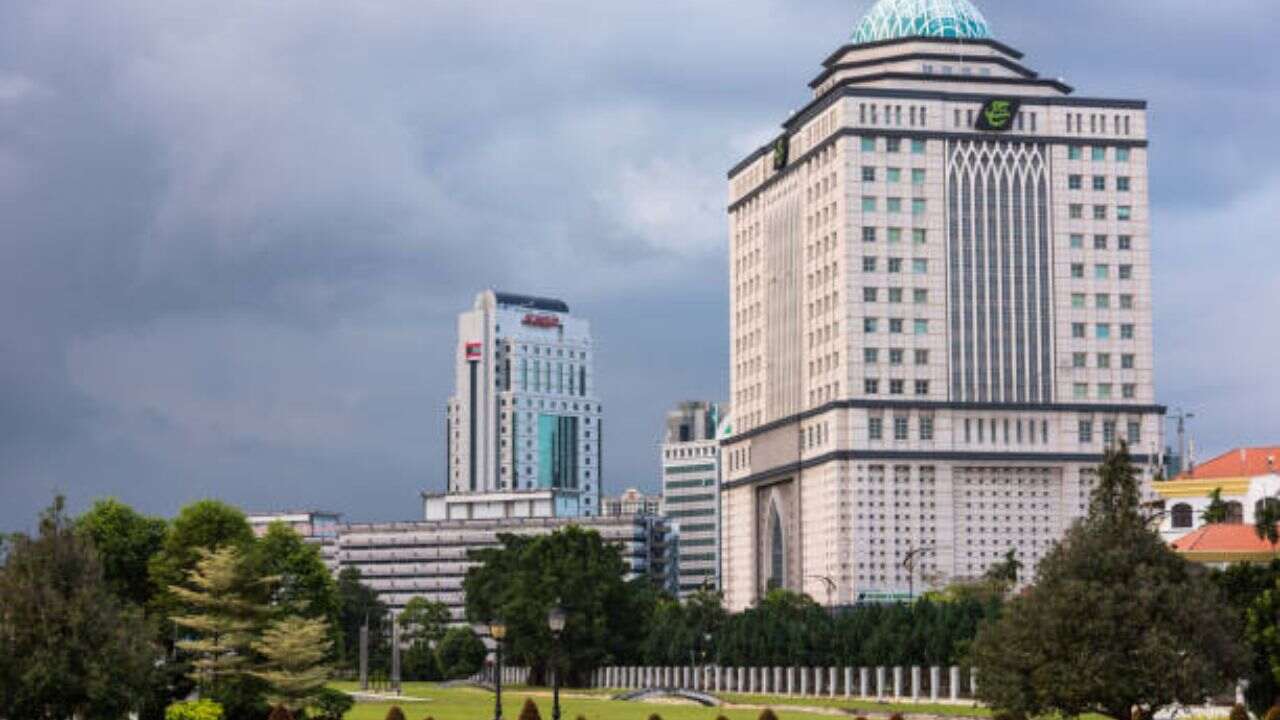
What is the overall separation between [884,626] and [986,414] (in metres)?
56.4

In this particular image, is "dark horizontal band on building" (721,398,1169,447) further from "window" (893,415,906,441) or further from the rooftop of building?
the rooftop of building

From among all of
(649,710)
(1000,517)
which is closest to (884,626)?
(649,710)

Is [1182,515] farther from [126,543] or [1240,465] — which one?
[126,543]

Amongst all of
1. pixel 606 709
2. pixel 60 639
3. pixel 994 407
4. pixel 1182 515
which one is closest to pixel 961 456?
pixel 994 407

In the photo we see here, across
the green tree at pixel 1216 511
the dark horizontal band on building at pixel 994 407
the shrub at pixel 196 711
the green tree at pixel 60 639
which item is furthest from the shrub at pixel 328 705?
the dark horizontal band on building at pixel 994 407

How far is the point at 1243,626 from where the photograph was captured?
265 ft

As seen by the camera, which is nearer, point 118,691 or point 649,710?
point 118,691

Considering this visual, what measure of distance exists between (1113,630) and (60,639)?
34.0 meters

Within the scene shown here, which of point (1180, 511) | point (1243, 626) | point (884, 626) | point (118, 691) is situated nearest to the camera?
point (118, 691)

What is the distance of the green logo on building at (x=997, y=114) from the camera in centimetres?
19238

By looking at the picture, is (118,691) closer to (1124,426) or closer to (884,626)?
(884,626)

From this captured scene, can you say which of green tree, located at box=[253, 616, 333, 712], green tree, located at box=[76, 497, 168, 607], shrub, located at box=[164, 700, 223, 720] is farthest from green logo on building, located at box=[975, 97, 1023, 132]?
shrub, located at box=[164, 700, 223, 720]

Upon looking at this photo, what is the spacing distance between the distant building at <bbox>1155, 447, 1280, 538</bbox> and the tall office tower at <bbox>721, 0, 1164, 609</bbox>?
32.8m

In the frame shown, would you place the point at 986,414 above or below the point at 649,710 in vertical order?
above
